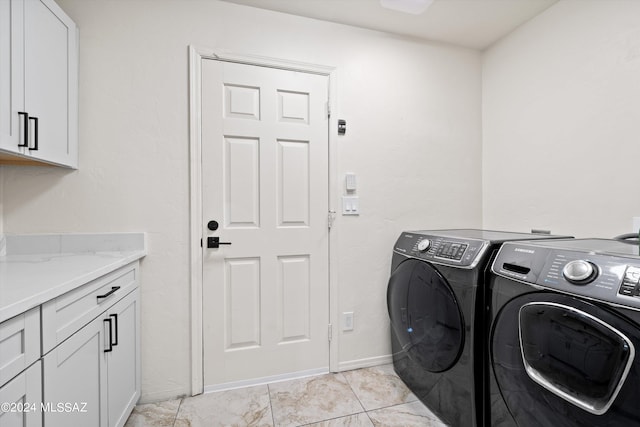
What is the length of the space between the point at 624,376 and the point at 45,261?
2.15 m

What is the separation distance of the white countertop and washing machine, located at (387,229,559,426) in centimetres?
151

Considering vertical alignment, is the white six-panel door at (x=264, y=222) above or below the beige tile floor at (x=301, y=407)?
above

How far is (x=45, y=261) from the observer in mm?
1259

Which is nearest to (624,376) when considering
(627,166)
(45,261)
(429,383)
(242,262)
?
(429,383)

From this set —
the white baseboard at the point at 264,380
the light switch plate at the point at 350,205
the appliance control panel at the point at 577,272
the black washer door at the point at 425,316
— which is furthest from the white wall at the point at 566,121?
the white baseboard at the point at 264,380

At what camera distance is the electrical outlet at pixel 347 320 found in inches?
76.9

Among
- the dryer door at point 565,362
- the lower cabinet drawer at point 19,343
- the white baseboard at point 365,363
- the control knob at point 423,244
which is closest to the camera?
the lower cabinet drawer at point 19,343

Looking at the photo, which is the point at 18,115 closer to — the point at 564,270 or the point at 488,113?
the point at 564,270

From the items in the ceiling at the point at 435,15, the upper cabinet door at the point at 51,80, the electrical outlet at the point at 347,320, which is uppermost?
the ceiling at the point at 435,15

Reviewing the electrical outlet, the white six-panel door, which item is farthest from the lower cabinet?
the electrical outlet

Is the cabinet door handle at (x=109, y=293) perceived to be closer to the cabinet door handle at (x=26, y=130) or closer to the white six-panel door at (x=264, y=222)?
the white six-panel door at (x=264, y=222)

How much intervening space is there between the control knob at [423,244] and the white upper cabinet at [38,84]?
1942 mm

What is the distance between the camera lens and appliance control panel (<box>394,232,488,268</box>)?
4.30 ft

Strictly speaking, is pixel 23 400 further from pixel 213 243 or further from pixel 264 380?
pixel 264 380
